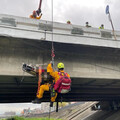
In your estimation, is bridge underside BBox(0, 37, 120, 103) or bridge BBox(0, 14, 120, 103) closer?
bridge BBox(0, 14, 120, 103)

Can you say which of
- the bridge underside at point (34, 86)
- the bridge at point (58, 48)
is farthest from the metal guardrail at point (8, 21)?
the bridge underside at point (34, 86)

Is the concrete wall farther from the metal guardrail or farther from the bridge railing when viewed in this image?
the metal guardrail

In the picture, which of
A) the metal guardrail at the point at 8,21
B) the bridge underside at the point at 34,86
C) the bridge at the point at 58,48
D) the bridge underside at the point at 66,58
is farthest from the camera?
the bridge underside at the point at 34,86

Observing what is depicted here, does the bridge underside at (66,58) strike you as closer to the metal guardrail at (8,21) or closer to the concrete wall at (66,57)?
the concrete wall at (66,57)

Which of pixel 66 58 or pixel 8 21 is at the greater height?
pixel 8 21

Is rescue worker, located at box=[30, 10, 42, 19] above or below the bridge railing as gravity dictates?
above

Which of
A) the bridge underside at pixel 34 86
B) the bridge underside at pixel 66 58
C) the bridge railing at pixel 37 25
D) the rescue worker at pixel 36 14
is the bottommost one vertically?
the bridge underside at pixel 34 86

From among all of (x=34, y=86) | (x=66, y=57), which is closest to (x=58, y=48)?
(x=66, y=57)

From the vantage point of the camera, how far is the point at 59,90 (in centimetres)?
661

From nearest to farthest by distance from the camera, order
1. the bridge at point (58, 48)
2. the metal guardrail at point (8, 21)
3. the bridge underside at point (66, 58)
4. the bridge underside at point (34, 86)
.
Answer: the bridge at point (58, 48), the bridge underside at point (66, 58), the metal guardrail at point (8, 21), the bridge underside at point (34, 86)

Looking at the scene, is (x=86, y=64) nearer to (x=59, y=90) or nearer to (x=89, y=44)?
(x=89, y=44)

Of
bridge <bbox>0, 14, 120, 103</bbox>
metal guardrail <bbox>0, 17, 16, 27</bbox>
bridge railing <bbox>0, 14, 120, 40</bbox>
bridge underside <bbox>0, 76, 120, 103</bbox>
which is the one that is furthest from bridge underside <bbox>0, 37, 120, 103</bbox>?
metal guardrail <bbox>0, 17, 16, 27</bbox>

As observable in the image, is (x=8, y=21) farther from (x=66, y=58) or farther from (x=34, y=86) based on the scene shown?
(x=34, y=86)

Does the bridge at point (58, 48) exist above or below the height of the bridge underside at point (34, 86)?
above
